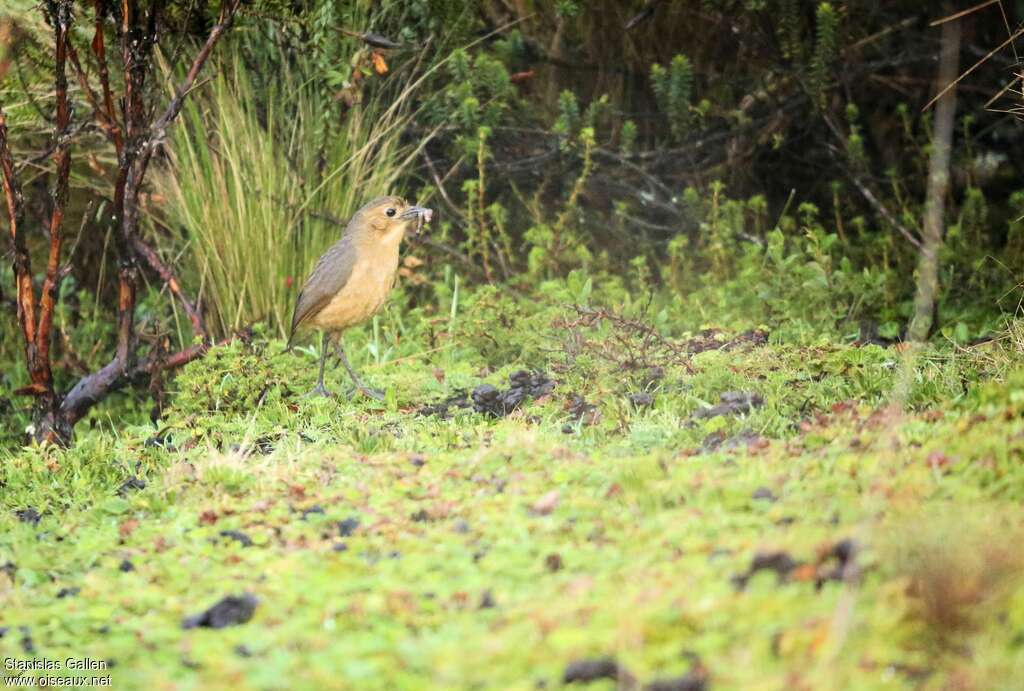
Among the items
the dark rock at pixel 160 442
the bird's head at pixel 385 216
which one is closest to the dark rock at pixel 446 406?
the bird's head at pixel 385 216

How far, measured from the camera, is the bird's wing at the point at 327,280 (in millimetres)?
6156

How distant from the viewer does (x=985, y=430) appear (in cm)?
395

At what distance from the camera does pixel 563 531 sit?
367cm

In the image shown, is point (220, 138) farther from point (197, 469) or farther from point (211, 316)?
point (197, 469)

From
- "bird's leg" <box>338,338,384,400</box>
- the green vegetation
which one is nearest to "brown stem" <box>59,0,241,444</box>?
the green vegetation

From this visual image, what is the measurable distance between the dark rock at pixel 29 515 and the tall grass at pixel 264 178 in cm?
250

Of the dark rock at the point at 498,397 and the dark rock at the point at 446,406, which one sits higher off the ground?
the dark rock at the point at 498,397

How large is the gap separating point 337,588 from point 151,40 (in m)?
3.74

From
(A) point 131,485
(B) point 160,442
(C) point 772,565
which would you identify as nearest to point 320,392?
(B) point 160,442

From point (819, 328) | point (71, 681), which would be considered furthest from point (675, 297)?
point (71, 681)

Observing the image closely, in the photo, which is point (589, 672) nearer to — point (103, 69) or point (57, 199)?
point (57, 199)

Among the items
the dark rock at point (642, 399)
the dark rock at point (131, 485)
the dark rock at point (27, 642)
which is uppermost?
the dark rock at point (27, 642)

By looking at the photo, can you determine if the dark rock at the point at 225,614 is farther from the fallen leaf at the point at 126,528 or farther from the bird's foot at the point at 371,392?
the bird's foot at the point at 371,392

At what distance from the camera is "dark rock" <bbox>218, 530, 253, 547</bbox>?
3.93 metres
